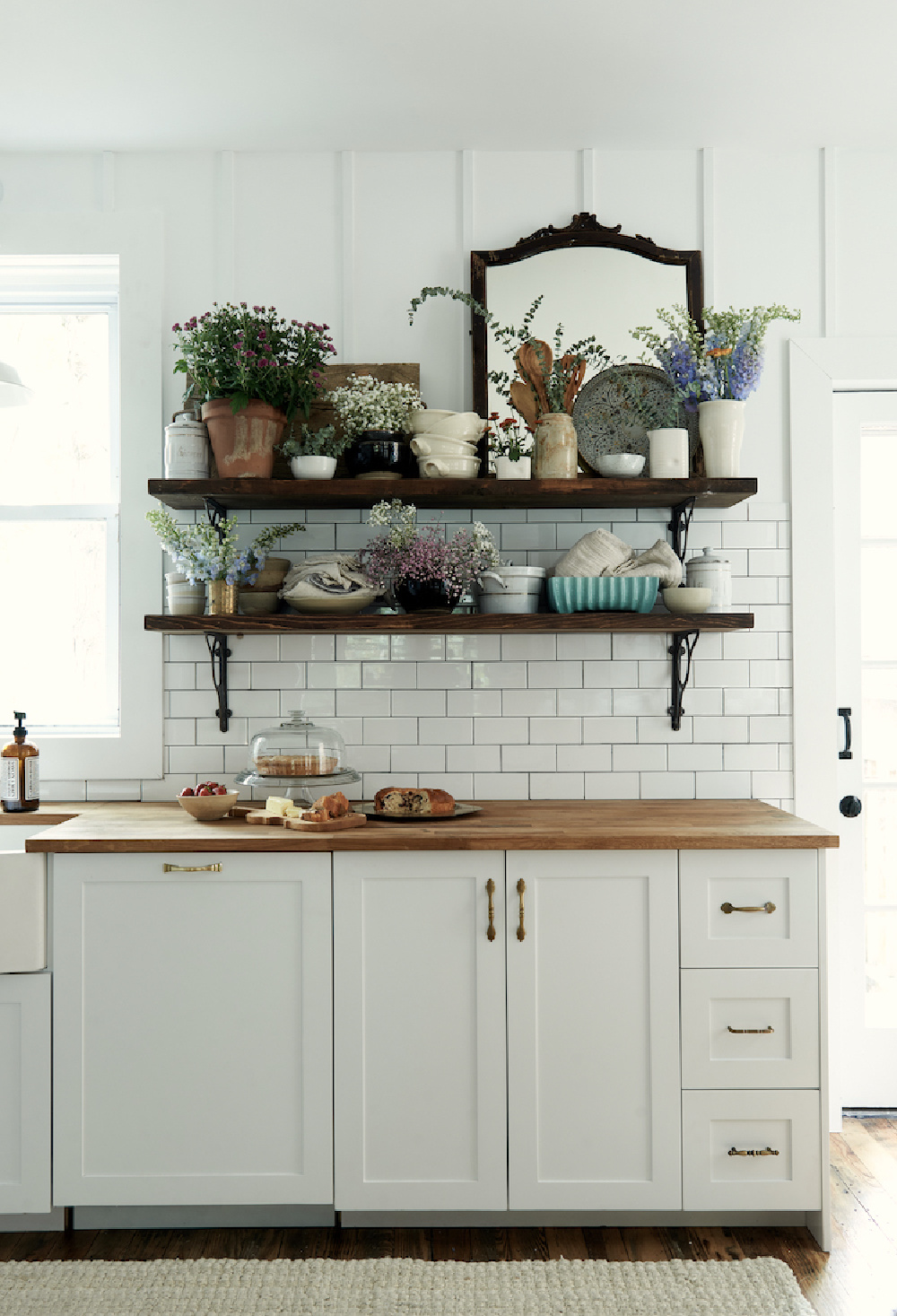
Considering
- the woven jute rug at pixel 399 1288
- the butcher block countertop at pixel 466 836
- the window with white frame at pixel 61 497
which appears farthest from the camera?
the window with white frame at pixel 61 497

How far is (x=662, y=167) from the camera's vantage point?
9.69 ft

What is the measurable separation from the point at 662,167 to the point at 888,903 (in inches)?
92.9

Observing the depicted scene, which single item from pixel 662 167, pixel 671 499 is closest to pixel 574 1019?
pixel 671 499

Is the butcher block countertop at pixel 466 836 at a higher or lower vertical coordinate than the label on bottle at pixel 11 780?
lower

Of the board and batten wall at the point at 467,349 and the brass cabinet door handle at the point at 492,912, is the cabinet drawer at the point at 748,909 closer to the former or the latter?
the brass cabinet door handle at the point at 492,912

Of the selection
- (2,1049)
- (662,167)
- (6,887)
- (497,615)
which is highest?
(662,167)

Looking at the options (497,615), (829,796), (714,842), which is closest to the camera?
(714,842)

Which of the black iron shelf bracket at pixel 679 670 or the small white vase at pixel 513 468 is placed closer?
the small white vase at pixel 513 468

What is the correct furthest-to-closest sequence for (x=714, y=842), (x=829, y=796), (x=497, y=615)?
(x=829, y=796)
(x=497, y=615)
(x=714, y=842)

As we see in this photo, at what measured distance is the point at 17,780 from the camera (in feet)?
8.86

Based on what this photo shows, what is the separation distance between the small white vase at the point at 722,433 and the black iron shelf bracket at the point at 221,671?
4.86 feet

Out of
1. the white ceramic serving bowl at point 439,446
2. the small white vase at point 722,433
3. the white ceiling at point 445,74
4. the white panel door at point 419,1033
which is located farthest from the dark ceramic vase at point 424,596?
the white ceiling at point 445,74

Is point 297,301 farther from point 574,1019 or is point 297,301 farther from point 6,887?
point 574,1019

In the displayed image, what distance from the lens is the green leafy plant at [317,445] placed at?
2.69 meters
